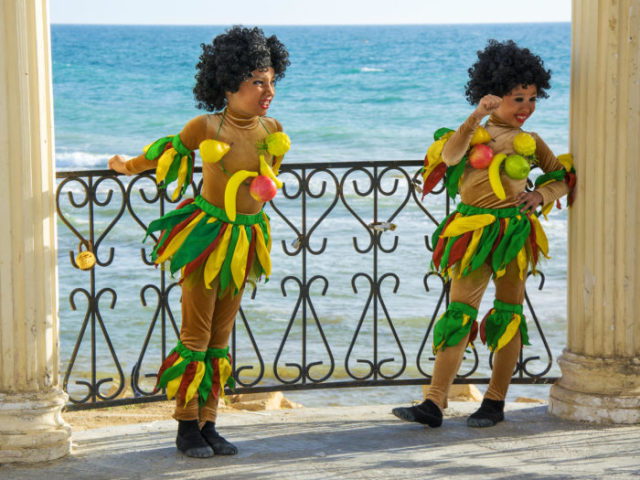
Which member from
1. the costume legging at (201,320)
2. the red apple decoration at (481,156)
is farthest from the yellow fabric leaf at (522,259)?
the costume legging at (201,320)

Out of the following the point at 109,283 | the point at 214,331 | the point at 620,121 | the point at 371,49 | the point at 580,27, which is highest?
the point at 371,49

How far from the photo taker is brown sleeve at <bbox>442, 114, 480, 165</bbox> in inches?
151

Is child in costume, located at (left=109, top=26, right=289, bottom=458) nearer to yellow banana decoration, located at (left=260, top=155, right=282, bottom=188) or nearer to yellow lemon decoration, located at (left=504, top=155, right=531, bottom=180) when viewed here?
yellow banana decoration, located at (left=260, top=155, right=282, bottom=188)

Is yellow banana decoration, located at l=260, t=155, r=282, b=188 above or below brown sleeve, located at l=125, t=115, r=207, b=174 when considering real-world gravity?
below

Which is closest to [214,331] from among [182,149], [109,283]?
[182,149]

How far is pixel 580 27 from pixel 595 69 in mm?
196

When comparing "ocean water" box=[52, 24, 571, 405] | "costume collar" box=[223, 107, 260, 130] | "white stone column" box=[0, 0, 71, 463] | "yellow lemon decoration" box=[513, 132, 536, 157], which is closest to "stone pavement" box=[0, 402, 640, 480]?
"white stone column" box=[0, 0, 71, 463]

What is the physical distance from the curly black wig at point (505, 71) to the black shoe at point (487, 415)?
126cm

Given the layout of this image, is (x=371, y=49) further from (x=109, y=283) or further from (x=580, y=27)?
(x=580, y=27)

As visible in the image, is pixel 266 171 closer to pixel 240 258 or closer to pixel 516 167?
pixel 240 258

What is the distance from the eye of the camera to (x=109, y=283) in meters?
9.83

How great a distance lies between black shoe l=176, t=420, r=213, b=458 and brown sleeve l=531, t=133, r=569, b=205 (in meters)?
1.62

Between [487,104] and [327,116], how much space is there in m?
23.6

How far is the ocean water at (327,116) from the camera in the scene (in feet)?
29.4
